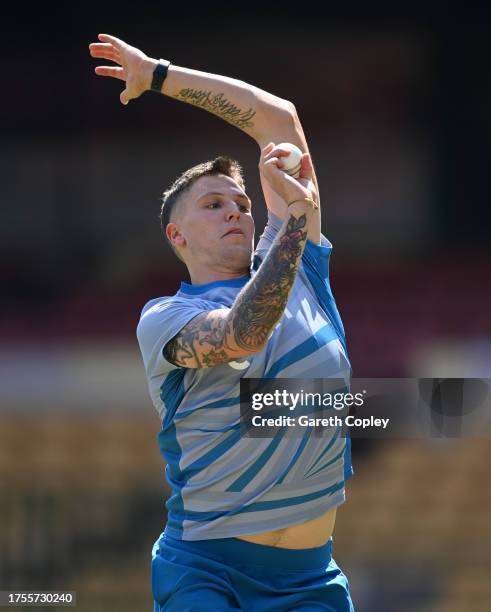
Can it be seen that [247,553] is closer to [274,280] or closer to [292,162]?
[274,280]

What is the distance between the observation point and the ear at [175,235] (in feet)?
9.96

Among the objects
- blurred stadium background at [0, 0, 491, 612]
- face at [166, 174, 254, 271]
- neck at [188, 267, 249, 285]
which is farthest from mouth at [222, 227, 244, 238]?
blurred stadium background at [0, 0, 491, 612]

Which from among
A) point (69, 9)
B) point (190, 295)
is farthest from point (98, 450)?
point (190, 295)

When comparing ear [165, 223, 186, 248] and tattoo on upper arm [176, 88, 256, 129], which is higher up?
tattoo on upper arm [176, 88, 256, 129]

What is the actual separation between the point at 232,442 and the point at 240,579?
35cm

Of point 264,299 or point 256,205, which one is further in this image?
point 256,205

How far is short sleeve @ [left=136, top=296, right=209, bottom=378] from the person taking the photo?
2752 millimetres

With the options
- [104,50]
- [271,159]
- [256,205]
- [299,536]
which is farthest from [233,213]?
[256,205]

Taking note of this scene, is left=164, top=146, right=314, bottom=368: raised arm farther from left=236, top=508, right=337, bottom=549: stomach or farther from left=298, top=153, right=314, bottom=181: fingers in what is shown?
left=236, top=508, right=337, bottom=549: stomach

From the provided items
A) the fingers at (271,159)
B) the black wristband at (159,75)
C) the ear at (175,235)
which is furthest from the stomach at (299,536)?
the black wristband at (159,75)

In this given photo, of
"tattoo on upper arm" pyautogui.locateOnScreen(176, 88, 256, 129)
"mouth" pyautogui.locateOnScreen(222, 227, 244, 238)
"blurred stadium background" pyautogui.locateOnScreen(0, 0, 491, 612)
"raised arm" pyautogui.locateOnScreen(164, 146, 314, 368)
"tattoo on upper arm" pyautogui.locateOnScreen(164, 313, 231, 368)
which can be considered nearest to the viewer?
"raised arm" pyautogui.locateOnScreen(164, 146, 314, 368)

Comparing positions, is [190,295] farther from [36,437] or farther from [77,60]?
[77,60]

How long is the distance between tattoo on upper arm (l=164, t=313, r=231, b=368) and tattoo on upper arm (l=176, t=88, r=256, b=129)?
27.0 inches

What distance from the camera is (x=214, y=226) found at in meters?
2.96
